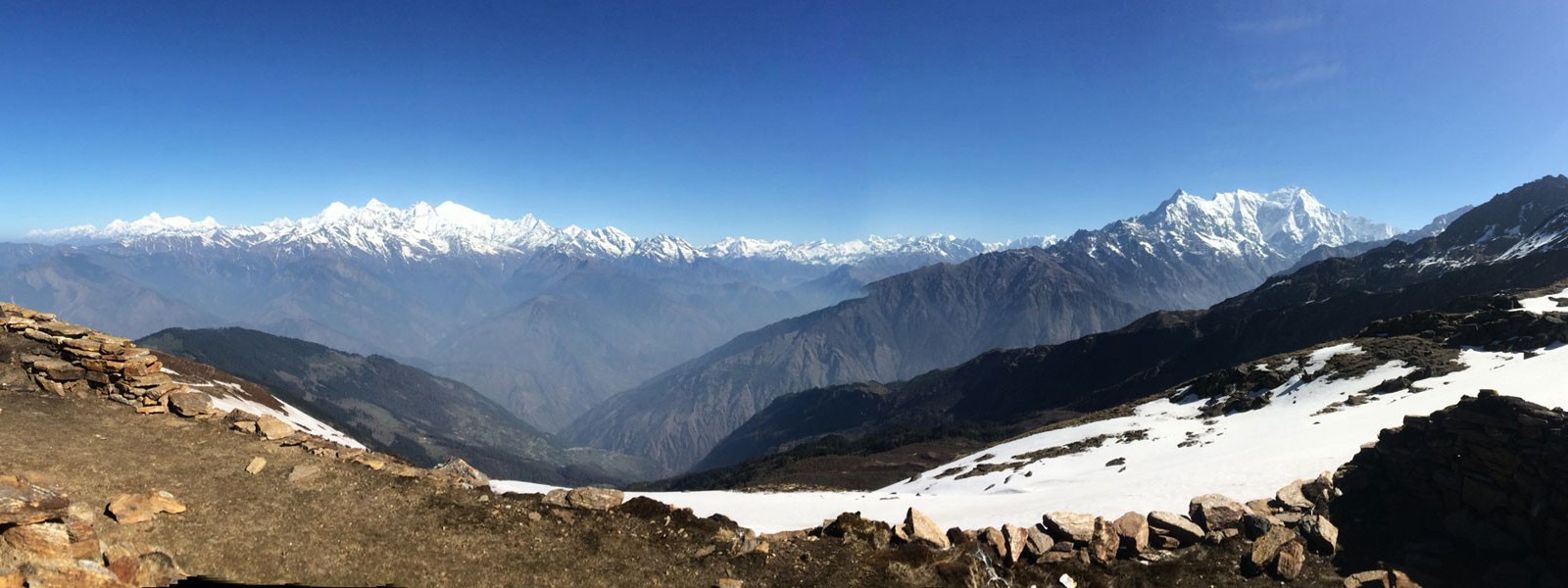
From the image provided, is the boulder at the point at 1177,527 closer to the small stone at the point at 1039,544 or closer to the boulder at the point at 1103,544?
the boulder at the point at 1103,544

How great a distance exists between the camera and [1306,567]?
16781 millimetres

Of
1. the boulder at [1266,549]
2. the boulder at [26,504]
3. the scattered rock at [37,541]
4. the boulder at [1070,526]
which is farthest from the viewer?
the boulder at [1070,526]

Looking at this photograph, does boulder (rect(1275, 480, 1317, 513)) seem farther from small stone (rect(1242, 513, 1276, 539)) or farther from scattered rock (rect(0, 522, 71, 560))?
scattered rock (rect(0, 522, 71, 560))

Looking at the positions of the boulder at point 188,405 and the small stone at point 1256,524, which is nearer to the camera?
the small stone at point 1256,524

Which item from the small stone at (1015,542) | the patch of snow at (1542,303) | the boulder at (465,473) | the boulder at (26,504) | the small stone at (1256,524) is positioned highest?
the boulder at (26,504)

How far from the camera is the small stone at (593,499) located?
19172mm

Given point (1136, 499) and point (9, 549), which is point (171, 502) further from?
point (1136, 499)

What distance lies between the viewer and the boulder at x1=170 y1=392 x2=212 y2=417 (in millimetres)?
23344

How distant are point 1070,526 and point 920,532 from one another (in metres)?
4.22

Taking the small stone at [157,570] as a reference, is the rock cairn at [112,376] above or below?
above

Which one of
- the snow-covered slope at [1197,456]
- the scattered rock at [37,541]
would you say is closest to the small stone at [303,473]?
the scattered rock at [37,541]

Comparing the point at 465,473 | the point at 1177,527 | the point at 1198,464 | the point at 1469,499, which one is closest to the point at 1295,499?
the point at 1469,499

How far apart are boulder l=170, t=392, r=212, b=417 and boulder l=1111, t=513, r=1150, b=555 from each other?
32.7 metres

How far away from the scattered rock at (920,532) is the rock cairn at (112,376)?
2658 centimetres
